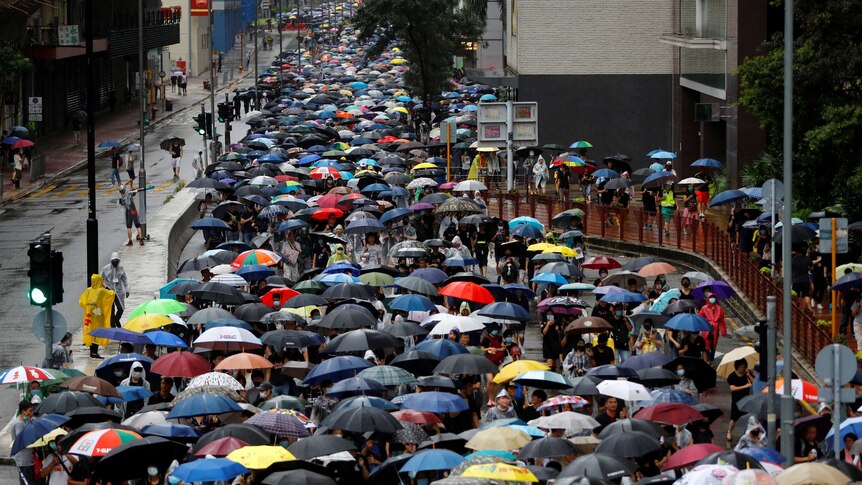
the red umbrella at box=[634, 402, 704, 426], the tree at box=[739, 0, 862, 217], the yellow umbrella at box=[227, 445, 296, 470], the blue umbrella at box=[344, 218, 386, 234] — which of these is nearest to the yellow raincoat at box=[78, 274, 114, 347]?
the blue umbrella at box=[344, 218, 386, 234]

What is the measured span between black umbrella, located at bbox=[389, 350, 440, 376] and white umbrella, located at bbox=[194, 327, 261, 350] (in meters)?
2.39

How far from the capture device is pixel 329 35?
162m

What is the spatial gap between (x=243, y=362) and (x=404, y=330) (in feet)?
8.66

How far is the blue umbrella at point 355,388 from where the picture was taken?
720 inches

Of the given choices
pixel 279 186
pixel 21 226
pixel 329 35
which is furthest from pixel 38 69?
pixel 329 35

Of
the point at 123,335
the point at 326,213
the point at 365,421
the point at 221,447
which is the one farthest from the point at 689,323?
the point at 326,213

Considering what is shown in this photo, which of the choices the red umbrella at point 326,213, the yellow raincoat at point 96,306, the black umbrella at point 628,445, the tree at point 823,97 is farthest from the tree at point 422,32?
the black umbrella at point 628,445

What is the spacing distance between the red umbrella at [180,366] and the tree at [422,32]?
4541 cm

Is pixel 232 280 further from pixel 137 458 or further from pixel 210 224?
pixel 137 458

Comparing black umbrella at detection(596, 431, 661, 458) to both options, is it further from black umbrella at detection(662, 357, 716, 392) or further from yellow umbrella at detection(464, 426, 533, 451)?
black umbrella at detection(662, 357, 716, 392)

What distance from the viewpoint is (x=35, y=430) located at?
17.2 meters

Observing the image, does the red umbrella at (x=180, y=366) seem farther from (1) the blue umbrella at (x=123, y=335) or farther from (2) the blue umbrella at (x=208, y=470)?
(2) the blue umbrella at (x=208, y=470)

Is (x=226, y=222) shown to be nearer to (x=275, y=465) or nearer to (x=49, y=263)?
(x=49, y=263)

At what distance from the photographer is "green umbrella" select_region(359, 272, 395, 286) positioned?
87.1 feet
